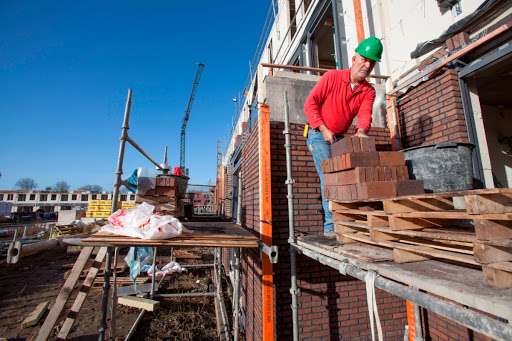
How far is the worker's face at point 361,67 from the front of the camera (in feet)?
9.74

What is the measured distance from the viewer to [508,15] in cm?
282

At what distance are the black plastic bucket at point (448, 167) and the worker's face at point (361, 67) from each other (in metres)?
1.20

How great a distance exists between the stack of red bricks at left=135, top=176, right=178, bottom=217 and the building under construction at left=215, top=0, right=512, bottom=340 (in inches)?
66.1

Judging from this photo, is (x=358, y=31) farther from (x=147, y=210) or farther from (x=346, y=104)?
(x=147, y=210)

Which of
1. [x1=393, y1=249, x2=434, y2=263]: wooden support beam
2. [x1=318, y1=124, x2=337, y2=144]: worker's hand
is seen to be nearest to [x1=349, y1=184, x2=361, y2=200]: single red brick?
[x1=393, y1=249, x2=434, y2=263]: wooden support beam

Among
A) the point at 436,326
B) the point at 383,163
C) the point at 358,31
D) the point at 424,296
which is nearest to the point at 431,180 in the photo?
the point at 383,163

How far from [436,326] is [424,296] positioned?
321 centimetres

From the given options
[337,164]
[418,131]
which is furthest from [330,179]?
[418,131]

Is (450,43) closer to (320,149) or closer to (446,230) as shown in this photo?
(320,149)

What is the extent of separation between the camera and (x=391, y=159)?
2477 mm

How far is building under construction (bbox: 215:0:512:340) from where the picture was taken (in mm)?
1361

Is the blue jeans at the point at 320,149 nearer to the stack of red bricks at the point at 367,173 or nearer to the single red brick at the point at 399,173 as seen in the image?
the stack of red bricks at the point at 367,173

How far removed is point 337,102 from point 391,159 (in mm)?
1172

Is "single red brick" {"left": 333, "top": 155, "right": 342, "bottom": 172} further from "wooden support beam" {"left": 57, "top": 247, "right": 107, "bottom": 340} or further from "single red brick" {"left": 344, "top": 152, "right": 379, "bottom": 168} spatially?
"wooden support beam" {"left": 57, "top": 247, "right": 107, "bottom": 340}
